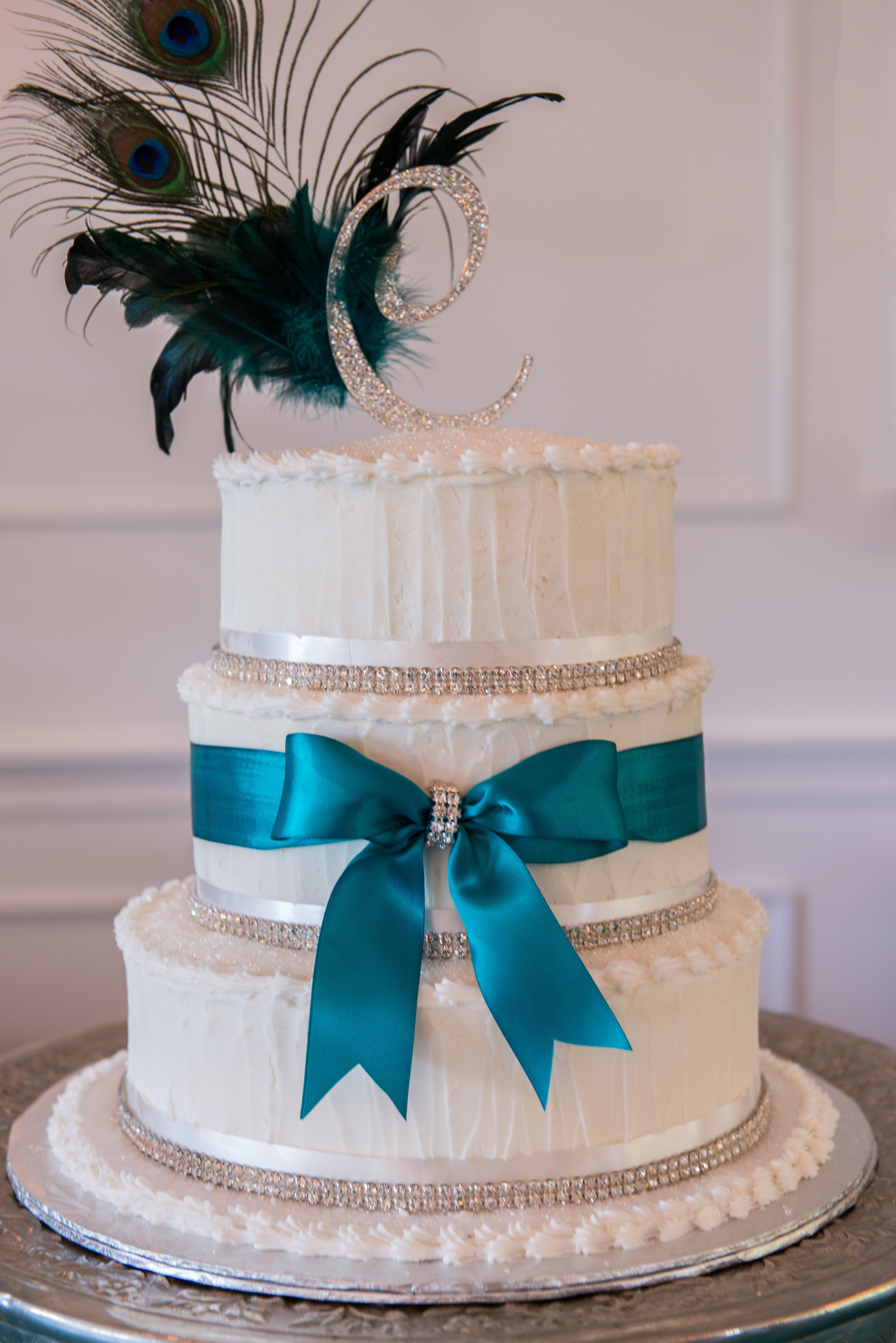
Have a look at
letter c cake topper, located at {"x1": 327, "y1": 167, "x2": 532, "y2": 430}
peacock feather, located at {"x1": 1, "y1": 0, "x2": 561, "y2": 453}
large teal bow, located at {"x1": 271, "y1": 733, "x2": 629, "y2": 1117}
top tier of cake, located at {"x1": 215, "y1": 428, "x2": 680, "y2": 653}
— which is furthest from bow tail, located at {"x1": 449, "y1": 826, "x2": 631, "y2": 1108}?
peacock feather, located at {"x1": 1, "y1": 0, "x2": 561, "y2": 453}

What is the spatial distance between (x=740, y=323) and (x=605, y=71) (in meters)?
0.52

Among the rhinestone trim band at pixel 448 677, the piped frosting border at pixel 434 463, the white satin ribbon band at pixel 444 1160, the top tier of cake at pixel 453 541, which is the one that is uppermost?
the piped frosting border at pixel 434 463

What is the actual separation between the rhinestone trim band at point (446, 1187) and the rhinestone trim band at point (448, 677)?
46cm

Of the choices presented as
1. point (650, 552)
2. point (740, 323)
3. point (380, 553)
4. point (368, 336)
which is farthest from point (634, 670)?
point (740, 323)

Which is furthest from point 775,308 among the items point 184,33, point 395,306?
point 184,33

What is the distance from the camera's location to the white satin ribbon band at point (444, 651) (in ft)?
3.72

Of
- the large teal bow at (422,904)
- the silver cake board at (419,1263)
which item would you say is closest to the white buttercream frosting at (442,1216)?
the silver cake board at (419,1263)

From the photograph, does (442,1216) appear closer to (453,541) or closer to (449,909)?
(449,909)

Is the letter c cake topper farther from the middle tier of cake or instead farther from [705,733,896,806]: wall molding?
[705,733,896,806]: wall molding

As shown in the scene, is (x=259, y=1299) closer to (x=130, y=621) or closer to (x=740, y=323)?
(x=130, y=621)

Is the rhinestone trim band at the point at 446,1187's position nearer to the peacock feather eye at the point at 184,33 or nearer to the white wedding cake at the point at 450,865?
the white wedding cake at the point at 450,865

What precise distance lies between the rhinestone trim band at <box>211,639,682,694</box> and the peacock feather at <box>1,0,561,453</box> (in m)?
0.36

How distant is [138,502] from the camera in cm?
220

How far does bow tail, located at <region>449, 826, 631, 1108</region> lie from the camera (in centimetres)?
106
